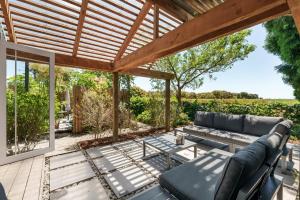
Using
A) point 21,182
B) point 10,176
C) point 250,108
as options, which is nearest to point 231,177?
point 21,182

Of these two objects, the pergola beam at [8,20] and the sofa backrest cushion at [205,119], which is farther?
the sofa backrest cushion at [205,119]

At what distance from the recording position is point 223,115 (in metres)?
4.94

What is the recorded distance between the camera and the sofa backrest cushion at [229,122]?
14.8 feet

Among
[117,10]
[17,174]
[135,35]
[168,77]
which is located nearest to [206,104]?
[168,77]

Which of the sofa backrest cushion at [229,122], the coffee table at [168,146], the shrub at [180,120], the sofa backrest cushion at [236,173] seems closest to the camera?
the sofa backrest cushion at [236,173]

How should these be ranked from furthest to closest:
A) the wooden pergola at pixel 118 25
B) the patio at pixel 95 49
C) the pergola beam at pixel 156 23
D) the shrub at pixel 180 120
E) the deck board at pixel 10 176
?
the shrub at pixel 180 120 → the pergola beam at pixel 156 23 → the deck board at pixel 10 176 → the patio at pixel 95 49 → the wooden pergola at pixel 118 25

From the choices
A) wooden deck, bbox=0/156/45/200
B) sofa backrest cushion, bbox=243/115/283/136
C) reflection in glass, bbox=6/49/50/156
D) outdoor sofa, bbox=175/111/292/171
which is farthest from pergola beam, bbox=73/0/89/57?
sofa backrest cushion, bbox=243/115/283/136

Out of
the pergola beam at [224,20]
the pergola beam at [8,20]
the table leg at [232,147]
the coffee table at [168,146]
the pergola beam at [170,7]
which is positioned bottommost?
the table leg at [232,147]

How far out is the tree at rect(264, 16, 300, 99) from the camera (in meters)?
5.13

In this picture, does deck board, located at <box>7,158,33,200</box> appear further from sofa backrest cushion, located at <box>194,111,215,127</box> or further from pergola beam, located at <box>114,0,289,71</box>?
sofa backrest cushion, located at <box>194,111,215,127</box>

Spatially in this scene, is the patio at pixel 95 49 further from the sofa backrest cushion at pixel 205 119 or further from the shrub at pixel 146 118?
the shrub at pixel 146 118

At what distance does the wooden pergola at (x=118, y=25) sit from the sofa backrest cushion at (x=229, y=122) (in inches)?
105

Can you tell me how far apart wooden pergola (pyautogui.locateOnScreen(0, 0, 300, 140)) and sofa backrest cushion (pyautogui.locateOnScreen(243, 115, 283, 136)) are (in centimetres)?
261

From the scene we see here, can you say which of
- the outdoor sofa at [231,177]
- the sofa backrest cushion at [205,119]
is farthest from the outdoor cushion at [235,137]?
the outdoor sofa at [231,177]
